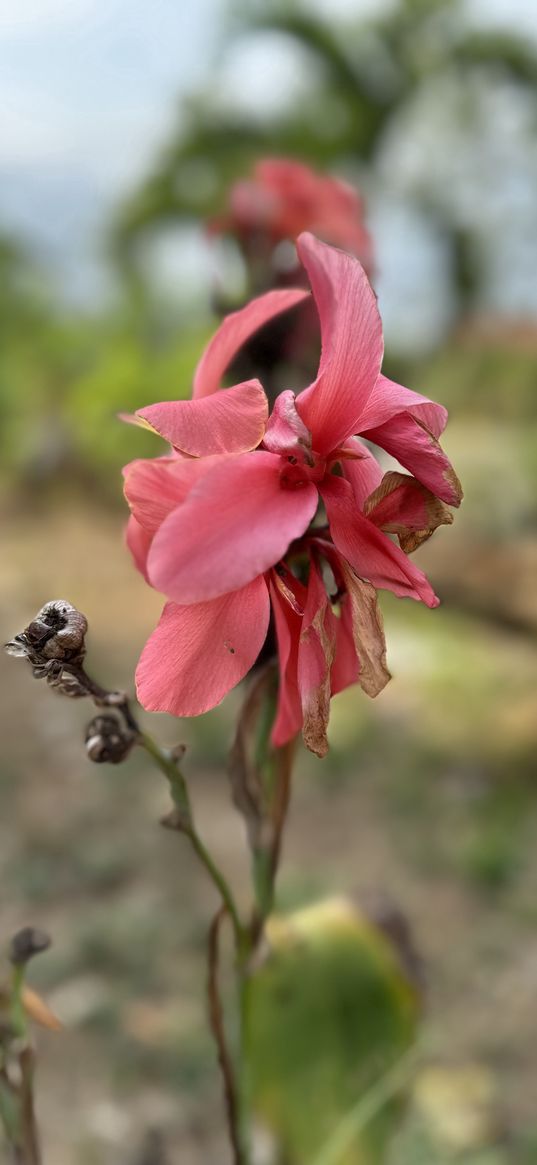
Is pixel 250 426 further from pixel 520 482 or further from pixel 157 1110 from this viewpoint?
pixel 520 482

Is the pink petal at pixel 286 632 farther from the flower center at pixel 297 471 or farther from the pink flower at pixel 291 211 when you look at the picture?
the pink flower at pixel 291 211

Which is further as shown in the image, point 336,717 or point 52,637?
point 336,717

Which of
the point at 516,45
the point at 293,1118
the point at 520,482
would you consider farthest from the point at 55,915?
the point at 516,45

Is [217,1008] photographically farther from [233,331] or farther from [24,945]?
[233,331]

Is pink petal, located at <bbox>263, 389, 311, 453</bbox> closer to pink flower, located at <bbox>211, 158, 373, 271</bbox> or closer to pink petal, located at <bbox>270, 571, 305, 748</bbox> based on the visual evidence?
pink petal, located at <bbox>270, 571, 305, 748</bbox>

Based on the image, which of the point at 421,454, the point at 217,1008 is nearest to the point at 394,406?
the point at 421,454

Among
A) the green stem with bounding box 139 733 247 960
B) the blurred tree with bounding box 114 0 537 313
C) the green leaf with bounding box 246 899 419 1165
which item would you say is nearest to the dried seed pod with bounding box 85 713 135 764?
the green stem with bounding box 139 733 247 960

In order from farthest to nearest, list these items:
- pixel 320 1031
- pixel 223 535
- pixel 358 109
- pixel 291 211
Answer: pixel 358 109 < pixel 291 211 < pixel 320 1031 < pixel 223 535

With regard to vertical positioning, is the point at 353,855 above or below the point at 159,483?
below
